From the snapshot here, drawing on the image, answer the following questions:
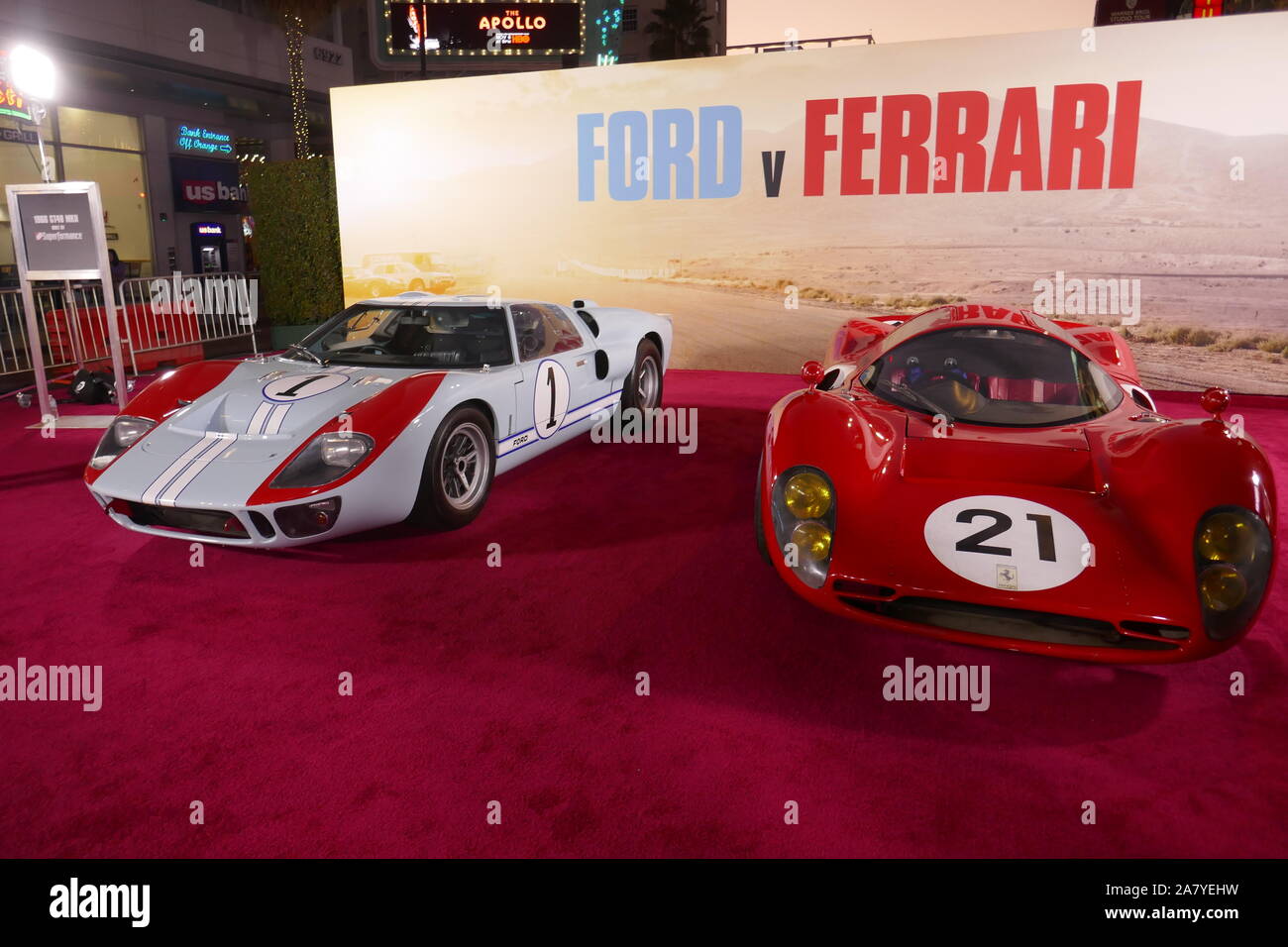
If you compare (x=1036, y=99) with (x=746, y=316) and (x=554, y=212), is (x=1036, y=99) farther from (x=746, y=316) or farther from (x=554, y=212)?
(x=554, y=212)

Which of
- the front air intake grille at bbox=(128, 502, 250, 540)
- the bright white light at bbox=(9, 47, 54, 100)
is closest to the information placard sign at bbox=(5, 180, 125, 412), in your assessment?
the bright white light at bbox=(9, 47, 54, 100)

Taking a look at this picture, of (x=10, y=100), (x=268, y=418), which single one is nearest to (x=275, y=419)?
(x=268, y=418)

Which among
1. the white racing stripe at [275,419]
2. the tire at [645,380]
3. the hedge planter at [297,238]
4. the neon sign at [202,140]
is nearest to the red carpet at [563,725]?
the white racing stripe at [275,419]

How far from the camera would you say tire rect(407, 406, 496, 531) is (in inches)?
136

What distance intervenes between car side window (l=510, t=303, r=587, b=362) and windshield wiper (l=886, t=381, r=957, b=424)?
182 cm

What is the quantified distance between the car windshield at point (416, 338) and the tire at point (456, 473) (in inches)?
14.9

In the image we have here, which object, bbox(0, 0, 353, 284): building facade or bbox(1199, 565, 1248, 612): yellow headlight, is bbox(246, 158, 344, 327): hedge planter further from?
bbox(1199, 565, 1248, 612): yellow headlight

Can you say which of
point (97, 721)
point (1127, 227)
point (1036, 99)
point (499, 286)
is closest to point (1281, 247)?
point (1127, 227)

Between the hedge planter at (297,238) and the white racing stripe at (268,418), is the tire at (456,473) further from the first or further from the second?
the hedge planter at (297,238)

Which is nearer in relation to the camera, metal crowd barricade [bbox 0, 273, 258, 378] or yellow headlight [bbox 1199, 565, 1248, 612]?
yellow headlight [bbox 1199, 565, 1248, 612]

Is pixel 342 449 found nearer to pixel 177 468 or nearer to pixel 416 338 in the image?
pixel 177 468

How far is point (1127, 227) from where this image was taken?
702cm
